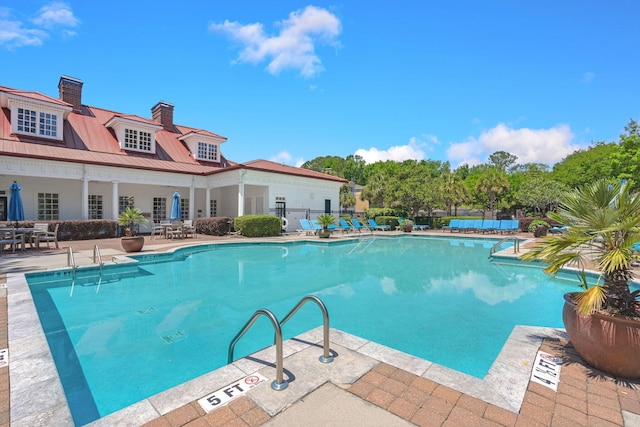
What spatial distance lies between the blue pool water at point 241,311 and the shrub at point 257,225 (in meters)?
6.36

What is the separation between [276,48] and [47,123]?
47.1 feet

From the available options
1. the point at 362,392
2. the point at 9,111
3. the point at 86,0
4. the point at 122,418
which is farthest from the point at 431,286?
the point at 9,111

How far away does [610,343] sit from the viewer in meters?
2.84

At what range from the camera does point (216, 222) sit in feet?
60.0

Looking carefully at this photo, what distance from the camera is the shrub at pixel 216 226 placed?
720 inches

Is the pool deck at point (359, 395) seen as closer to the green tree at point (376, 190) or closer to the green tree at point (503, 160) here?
the green tree at point (376, 190)

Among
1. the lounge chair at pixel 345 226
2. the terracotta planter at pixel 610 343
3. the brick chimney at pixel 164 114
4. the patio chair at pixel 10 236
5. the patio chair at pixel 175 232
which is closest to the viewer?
the terracotta planter at pixel 610 343

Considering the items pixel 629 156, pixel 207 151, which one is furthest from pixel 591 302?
pixel 629 156

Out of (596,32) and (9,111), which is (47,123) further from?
(596,32)

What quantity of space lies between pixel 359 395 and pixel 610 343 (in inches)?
94.3

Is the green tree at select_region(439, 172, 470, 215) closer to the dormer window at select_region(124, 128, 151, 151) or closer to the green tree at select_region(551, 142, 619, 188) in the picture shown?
the green tree at select_region(551, 142, 619, 188)

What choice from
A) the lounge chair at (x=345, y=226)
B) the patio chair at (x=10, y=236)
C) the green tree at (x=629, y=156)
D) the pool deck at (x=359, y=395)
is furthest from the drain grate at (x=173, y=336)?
the green tree at (x=629, y=156)

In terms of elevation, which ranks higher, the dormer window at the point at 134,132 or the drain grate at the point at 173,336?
the dormer window at the point at 134,132

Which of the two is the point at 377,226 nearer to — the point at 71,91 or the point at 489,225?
the point at 489,225
